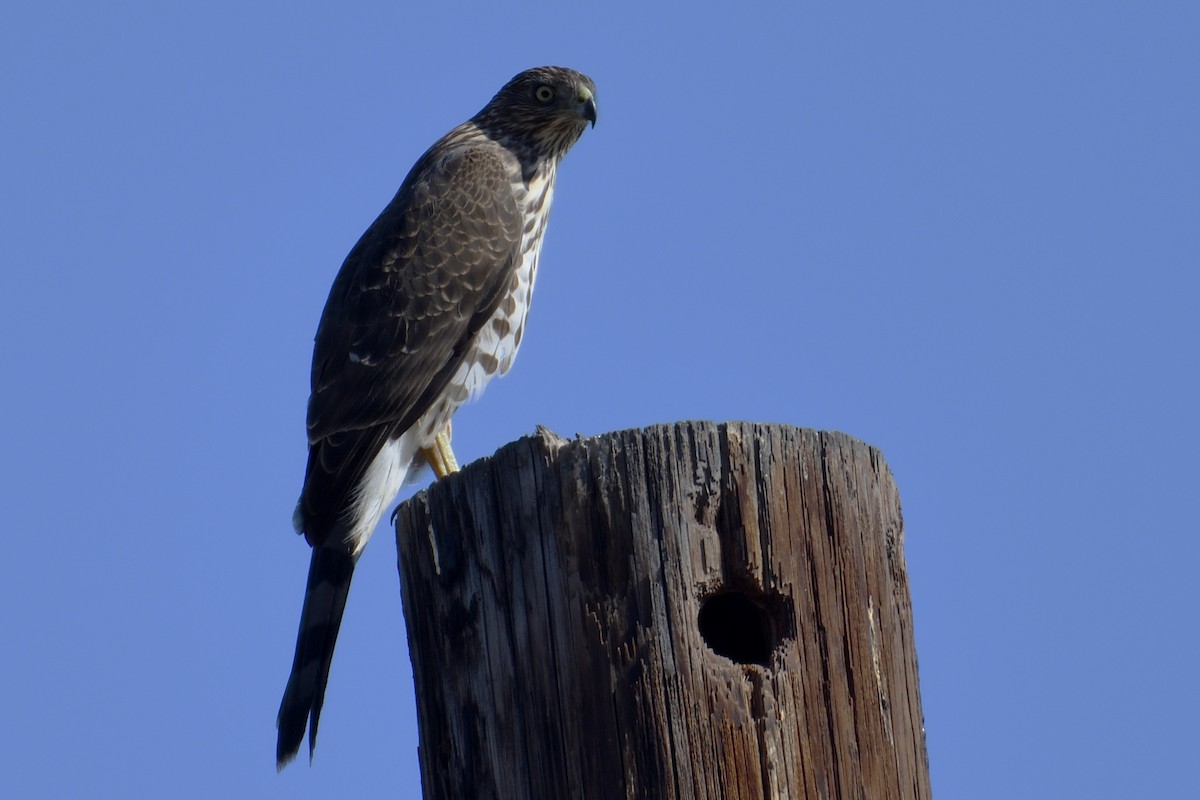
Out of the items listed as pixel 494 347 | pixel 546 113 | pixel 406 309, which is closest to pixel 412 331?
pixel 406 309

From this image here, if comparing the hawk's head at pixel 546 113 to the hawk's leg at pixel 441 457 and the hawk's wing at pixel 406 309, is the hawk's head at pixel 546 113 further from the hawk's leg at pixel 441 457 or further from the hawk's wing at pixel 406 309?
the hawk's leg at pixel 441 457

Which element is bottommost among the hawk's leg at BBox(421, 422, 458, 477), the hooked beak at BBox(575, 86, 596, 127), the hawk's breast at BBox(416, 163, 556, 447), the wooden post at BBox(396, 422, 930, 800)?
the wooden post at BBox(396, 422, 930, 800)

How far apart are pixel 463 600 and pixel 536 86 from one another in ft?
14.1

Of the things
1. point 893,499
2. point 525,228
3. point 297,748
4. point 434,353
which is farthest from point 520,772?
point 525,228

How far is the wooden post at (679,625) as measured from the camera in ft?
9.12

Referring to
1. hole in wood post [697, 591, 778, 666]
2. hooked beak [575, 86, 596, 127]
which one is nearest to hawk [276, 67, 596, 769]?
hooked beak [575, 86, 596, 127]

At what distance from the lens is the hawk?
5184mm

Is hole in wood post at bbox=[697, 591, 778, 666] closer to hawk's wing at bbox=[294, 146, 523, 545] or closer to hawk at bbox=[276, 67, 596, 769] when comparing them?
hawk at bbox=[276, 67, 596, 769]

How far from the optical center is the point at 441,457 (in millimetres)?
5988

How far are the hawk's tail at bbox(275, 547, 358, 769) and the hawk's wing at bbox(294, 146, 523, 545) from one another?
0.91 ft

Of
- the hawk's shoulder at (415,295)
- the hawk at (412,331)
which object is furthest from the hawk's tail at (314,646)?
the hawk's shoulder at (415,295)

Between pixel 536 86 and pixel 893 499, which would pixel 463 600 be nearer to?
pixel 893 499

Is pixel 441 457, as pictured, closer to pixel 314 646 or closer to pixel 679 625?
pixel 314 646

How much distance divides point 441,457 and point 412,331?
551mm
